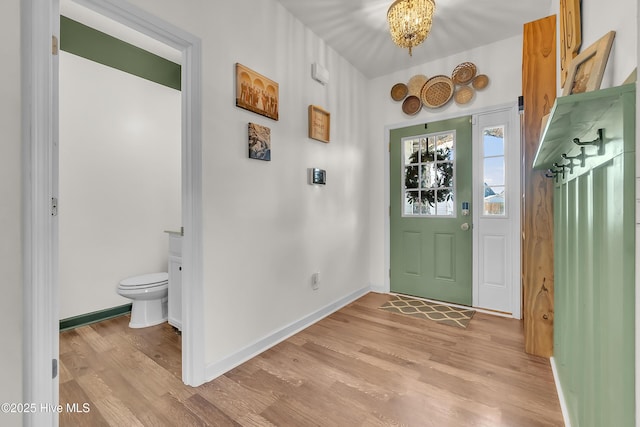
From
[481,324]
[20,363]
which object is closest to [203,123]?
[20,363]

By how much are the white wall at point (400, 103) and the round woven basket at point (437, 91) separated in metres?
0.08

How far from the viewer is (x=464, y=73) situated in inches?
114

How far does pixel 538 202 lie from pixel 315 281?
1.88 meters

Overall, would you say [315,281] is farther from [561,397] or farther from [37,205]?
[37,205]

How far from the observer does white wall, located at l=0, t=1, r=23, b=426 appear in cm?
90

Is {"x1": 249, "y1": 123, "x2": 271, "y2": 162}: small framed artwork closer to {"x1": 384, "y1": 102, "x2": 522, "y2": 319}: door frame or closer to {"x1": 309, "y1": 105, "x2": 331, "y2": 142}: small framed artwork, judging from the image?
{"x1": 309, "y1": 105, "x2": 331, "y2": 142}: small framed artwork

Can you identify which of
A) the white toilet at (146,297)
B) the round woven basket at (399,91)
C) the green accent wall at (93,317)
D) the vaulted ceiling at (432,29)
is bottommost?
the green accent wall at (93,317)

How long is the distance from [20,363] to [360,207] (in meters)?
2.95

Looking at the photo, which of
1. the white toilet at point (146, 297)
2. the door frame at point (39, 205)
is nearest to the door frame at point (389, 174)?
the white toilet at point (146, 297)

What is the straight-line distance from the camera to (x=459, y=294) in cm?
302

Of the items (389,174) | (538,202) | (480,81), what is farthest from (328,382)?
(480,81)

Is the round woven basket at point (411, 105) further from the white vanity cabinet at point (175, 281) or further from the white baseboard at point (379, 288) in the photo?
the white vanity cabinet at point (175, 281)

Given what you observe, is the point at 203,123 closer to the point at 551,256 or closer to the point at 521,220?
the point at 551,256

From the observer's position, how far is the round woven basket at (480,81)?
282 cm
